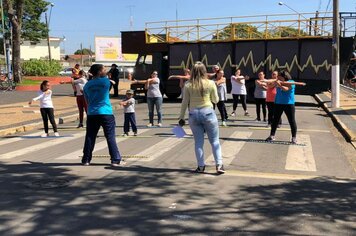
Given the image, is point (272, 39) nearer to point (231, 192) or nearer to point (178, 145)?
point (178, 145)

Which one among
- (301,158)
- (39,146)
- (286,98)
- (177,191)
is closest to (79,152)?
(39,146)

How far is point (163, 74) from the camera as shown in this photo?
25312 mm

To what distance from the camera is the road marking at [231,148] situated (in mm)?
8413

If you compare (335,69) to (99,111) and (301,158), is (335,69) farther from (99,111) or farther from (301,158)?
(99,111)

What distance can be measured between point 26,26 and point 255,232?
61.3m

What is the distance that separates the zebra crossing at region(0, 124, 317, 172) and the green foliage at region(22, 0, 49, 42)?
50.8 metres

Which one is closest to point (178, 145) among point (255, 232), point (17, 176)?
point (17, 176)

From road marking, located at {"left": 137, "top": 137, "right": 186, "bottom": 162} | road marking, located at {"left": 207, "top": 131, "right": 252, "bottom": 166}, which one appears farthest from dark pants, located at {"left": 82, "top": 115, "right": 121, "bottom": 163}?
road marking, located at {"left": 207, "top": 131, "right": 252, "bottom": 166}

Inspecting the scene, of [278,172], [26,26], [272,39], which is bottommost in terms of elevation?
[278,172]

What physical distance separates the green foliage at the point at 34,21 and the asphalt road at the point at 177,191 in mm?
52797

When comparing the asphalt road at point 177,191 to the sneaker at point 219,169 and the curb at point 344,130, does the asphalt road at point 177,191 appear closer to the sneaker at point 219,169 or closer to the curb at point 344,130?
the sneaker at point 219,169

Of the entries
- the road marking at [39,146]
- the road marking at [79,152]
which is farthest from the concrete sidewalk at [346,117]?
the road marking at [39,146]

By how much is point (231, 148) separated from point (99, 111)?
127 inches

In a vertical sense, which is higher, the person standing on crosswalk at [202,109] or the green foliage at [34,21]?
the green foliage at [34,21]
